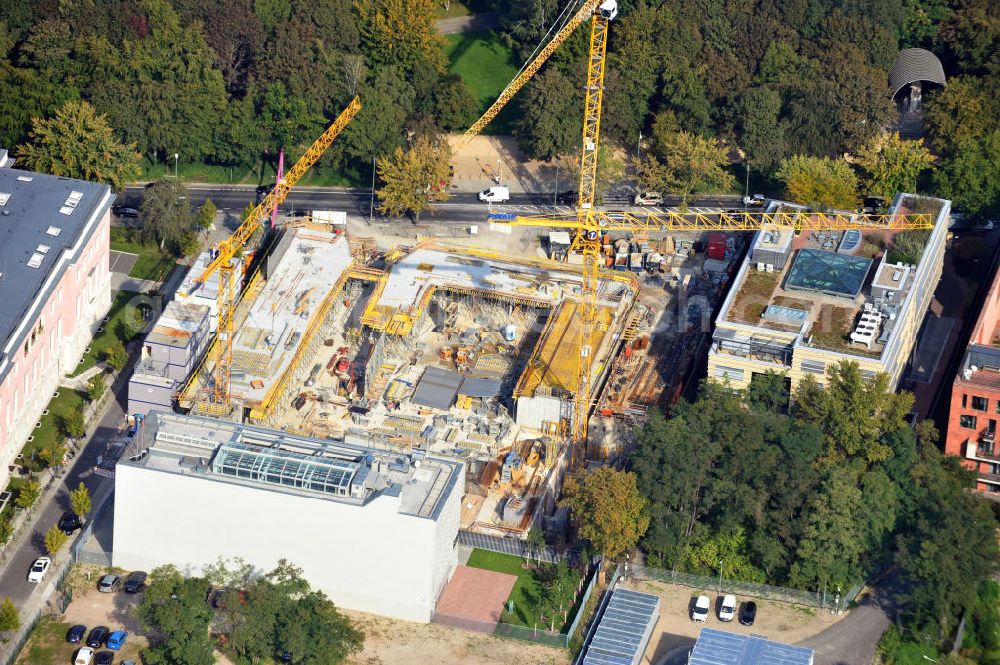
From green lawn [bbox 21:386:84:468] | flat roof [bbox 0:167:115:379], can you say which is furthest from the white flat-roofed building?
flat roof [bbox 0:167:115:379]

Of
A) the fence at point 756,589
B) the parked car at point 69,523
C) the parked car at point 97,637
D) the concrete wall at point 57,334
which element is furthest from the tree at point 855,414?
the concrete wall at point 57,334

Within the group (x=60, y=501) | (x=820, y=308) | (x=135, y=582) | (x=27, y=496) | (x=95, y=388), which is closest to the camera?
(x=135, y=582)

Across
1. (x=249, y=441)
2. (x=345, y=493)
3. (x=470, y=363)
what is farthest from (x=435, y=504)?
(x=470, y=363)

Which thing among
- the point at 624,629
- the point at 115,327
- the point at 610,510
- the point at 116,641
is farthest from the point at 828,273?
the point at 116,641

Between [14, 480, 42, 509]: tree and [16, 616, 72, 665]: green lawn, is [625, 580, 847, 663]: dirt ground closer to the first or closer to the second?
[16, 616, 72, 665]: green lawn

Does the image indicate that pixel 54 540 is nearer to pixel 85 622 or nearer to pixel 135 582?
pixel 135 582
